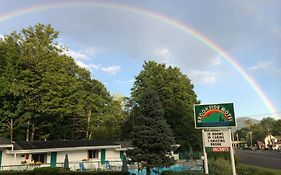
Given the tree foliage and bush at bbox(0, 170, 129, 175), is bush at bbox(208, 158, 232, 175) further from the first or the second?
the tree foliage

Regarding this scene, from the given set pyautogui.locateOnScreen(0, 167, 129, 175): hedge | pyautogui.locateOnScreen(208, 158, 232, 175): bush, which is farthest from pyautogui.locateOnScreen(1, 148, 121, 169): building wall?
pyautogui.locateOnScreen(208, 158, 232, 175): bush

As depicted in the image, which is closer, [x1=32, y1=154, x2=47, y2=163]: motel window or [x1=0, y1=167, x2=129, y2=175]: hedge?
[x1=0, y1=167, x2=129, y2=175]: hedge

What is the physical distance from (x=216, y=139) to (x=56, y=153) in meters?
18.9

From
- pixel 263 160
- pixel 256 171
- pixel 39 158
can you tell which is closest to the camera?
pixel 256 171

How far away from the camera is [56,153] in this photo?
30812mm

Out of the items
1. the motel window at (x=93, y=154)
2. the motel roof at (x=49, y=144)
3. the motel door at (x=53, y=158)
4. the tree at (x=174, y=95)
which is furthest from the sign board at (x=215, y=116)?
the tree at (x=174, y=95)

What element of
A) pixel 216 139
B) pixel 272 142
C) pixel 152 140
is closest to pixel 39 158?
pixel 152 140

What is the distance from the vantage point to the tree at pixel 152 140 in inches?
797

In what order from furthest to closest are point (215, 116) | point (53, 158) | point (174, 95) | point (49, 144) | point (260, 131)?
point (260, 131), point (174, 95), point (49, 144), point (53, 158), point (215, 116)

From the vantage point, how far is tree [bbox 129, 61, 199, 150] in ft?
159

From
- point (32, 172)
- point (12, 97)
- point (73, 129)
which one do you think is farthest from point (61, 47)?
point (32, 172)

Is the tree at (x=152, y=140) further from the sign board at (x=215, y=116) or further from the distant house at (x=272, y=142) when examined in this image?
the distant house at (x=272, y=142)

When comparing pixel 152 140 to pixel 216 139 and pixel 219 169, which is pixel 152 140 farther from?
pixel 219 169

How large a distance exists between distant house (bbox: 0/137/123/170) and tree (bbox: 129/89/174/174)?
11.8m
